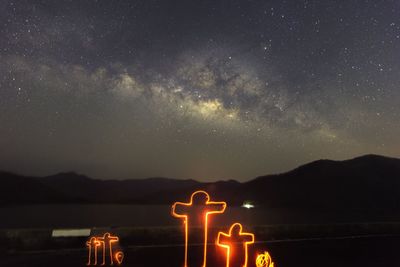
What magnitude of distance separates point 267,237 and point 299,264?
533 cm

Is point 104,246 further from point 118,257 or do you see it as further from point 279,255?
point 279,255

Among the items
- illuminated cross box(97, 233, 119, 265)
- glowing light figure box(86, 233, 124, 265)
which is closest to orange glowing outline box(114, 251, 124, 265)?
glowing light figure box(86, 233, 124, 265)

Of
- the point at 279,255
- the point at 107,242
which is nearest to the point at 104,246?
the point at 107,242

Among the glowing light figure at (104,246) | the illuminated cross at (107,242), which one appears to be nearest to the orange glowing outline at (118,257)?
the glowing light figure at (104,246)

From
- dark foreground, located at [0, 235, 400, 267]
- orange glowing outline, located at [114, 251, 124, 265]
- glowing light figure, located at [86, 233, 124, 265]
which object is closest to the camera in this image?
glowing light figure, located at [86, 233, 124, 265]

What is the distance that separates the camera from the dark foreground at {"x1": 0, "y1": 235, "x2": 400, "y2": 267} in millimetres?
14570

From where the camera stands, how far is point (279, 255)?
55.0 ft

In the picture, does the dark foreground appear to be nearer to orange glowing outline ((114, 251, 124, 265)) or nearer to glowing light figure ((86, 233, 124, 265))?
orange glowing outline ((114, 251, 124, 265))

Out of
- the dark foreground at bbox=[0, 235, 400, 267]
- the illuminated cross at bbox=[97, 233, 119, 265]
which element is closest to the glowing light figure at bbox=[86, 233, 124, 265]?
the illuminated cross at bbox=[97, 233, 119, 265]

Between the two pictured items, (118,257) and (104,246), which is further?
(118,257)

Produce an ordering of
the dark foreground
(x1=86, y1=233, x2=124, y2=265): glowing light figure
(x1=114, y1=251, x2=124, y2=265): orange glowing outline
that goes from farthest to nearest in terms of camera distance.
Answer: the dark foreground, (x1=114, y1=251, x2=124, y2=265): orange glowing outline, (x1=86, y1=233, x2=124, y2=265): glowing light figure

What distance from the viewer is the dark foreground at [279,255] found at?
14570 millimetres

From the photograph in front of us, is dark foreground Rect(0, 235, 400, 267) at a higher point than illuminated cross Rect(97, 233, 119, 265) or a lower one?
lower

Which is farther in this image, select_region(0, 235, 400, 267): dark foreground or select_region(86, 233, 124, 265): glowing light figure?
select_region(0, 235, 400, 267): dark foreground
